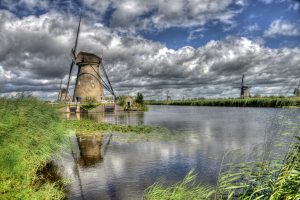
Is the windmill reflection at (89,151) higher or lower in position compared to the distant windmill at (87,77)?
lower

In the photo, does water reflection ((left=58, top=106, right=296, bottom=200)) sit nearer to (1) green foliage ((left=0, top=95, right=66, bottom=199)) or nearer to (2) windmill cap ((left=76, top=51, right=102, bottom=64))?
(1) green foliage ((left=0, top=95, right=66, bottom=199))

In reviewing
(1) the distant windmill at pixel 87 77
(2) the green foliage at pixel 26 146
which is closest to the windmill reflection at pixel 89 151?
(2) the green foliage at pixel 26 146

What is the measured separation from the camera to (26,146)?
28.5 ft

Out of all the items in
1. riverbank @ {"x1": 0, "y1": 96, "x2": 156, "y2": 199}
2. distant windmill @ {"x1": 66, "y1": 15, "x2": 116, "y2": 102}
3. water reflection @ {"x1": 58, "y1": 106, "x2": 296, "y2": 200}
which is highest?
distant windmill @ {"x1": 66, "y1": 15, "x2": 116, "y2": 102}

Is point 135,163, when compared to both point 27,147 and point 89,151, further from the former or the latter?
point 27,147

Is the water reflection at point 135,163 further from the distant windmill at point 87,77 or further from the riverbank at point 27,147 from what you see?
the distant windmill at point 87,77

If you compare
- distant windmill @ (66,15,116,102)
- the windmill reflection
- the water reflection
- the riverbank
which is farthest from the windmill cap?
the riverbank

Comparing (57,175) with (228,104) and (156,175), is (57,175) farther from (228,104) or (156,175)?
A: (228,104)

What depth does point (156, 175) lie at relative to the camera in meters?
10.5

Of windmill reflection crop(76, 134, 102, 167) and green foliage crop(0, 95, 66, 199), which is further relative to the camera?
windmill reflection crop(76, 134, 102, 167)

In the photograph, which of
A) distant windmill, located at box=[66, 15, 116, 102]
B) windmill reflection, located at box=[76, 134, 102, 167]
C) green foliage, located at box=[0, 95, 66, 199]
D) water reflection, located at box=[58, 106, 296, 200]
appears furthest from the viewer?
distant windmill, located at box=[66, 15, 116, 102]

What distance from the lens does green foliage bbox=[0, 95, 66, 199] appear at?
6.08 metres

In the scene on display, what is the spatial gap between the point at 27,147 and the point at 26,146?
3.8 inches

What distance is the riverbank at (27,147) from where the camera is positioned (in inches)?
241
